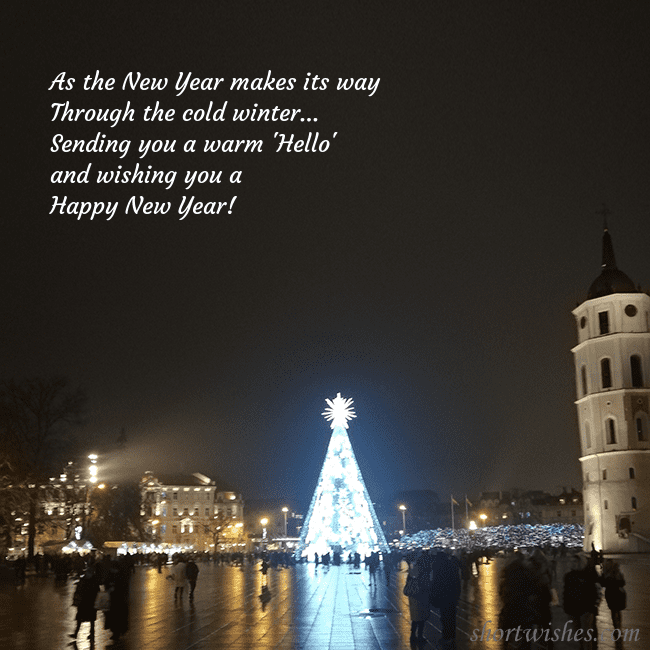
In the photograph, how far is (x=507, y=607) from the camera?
38.3ft

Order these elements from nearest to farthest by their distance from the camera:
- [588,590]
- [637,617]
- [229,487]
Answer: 1. [588,590]
2. [637,617]
3. [229,487]

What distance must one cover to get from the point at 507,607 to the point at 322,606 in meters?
13.1

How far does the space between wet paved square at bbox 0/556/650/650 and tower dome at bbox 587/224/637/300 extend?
44.2 m

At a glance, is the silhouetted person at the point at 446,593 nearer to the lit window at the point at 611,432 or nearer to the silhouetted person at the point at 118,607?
the silhouetted person at the point at 118,607

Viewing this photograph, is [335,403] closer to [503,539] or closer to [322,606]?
[322,606]

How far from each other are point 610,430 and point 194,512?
78.9m

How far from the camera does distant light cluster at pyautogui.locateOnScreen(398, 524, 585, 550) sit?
76062 mm

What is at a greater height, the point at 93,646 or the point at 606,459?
the point at 606,459

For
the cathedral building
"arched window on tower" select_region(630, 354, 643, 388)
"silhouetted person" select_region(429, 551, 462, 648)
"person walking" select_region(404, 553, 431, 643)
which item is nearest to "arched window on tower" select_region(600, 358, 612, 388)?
the cathedral building

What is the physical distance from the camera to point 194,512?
440 ft

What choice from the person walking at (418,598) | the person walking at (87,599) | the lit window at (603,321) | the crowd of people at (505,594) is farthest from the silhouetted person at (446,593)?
the lit window at (603,321)

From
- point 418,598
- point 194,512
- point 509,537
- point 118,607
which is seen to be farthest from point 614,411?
point 194,512

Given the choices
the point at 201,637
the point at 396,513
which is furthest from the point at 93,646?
the point at 396,513

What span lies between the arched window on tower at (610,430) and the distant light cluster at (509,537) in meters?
10.3
